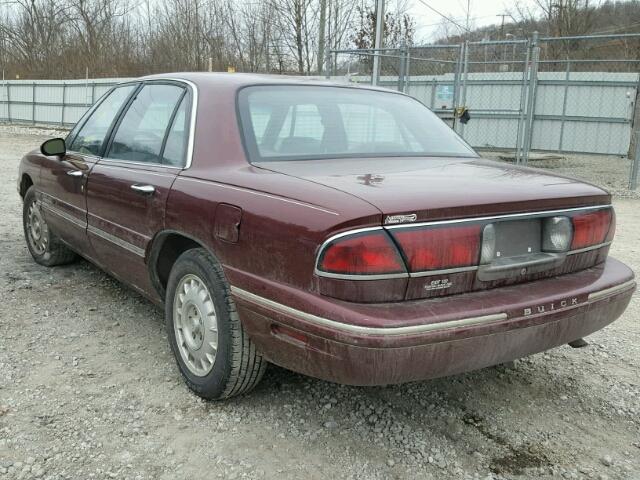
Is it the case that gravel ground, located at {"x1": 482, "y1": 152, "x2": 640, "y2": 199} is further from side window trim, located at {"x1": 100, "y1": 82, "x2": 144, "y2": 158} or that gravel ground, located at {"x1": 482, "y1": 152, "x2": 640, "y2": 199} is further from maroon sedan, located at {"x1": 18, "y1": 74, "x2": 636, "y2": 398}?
side window trim, located at {"x1": 100, "y1": 82, "x2": 144, "y2": 158}

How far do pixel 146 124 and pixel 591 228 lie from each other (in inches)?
96.2

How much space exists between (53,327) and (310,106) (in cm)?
210

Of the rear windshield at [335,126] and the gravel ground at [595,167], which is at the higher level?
the rear windshield at [335,126]

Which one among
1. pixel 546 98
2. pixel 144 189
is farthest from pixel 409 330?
pixel 546 98

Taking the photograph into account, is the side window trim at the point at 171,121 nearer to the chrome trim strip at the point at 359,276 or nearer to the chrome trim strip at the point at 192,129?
the chrome trim strip at the point at 192,129

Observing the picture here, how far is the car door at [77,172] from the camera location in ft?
13.1

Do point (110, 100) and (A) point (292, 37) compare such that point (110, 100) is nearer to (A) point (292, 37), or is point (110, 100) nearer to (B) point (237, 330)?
(B) point (237, 330)

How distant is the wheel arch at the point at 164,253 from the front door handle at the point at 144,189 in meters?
0.23

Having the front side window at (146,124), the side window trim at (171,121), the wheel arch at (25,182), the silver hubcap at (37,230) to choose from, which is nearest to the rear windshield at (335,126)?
the side window trim at (171,121)

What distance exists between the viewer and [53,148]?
14.0ft

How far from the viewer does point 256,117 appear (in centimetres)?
301

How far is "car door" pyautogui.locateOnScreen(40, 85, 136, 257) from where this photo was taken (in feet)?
13.1

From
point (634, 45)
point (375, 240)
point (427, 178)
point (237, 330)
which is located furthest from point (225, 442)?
point (634, 45)

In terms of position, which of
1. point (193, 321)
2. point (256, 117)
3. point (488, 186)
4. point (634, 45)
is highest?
point (634, 45)
